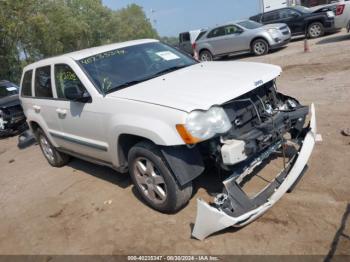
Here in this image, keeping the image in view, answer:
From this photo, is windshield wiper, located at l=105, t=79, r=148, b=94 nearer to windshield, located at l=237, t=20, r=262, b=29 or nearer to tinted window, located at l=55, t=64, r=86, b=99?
tinted window, located at l=55, t=64, r=86, b=99

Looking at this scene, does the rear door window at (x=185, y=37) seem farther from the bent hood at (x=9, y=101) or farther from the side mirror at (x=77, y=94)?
the side mirror at (x=77, y=94)

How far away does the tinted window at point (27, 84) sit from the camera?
629 cm

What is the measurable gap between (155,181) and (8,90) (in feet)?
31.0

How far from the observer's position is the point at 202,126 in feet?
11.6

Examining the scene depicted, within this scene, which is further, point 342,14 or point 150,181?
point 342,14

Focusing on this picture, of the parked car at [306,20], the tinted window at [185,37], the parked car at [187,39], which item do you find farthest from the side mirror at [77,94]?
the tinted window at [185,37]

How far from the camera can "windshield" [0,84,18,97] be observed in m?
11.8

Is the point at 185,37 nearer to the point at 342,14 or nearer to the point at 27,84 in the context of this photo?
the point at 342,14

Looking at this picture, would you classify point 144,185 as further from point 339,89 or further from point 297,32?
point 297,32

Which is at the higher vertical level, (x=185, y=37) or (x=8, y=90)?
(x=8, y=90)

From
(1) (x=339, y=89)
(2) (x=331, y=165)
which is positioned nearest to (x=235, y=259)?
(2) (x=331, y=165)

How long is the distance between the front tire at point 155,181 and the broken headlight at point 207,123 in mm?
507

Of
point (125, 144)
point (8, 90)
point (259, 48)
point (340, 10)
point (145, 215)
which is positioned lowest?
point (259, 48)

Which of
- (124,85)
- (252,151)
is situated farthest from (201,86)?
(124,85)
